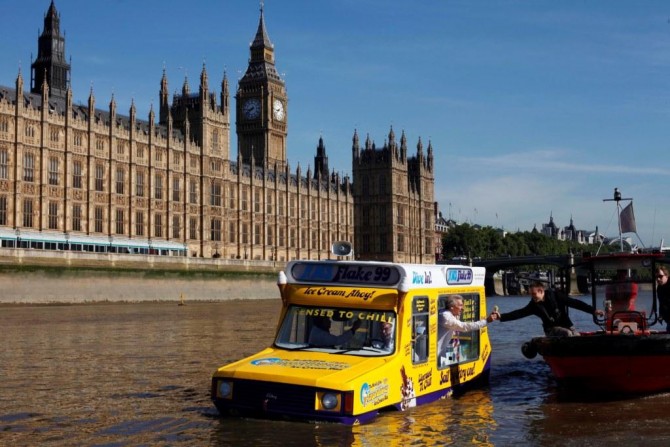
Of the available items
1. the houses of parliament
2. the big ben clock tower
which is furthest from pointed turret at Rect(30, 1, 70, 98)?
the big ben clock tower

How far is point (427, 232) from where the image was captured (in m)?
138

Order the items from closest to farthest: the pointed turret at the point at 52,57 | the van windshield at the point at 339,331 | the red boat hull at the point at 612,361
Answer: the van windshield at the point at 339,331 → the red boat hull at the point at 612,361 → the pointed turret at the point at 52,57

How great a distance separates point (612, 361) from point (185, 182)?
74.4 m

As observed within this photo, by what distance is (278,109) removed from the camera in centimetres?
12719

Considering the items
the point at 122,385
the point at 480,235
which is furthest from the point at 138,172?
the point at 480,235

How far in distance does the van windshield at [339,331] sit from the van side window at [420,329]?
65 centimetres

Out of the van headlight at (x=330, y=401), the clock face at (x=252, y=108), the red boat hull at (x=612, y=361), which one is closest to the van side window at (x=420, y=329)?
the van headlight at (x=330, y=401)

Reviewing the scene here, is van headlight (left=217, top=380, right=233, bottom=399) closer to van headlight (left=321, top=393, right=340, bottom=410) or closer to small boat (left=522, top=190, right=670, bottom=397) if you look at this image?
van headlight (left=321, top=393, right=340, bottom=410)

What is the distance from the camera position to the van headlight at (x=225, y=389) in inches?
Result: 485

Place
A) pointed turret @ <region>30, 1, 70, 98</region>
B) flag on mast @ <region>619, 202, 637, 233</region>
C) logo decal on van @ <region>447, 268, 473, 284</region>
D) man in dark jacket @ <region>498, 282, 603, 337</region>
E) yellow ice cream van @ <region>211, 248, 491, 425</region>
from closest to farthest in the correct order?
yellow ice cream van @ <region>211, 248, 491, 425</region>, logo decal on van @ <region>447, 268, 473, 284</region>, man in dark jacket @ <region>498, 282, 603, 337</region>, flag on mast @ <region>619, 202, 637, 233</region>, pointed turret @ <region>30, 1, 70, 98</region>

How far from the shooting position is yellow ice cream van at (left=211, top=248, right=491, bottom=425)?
11.7 meters

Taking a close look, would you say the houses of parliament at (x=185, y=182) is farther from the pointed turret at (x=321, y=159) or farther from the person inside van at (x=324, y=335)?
the person inside van at (x=324, y=335)

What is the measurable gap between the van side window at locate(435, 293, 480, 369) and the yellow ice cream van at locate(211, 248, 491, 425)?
5 centimetres

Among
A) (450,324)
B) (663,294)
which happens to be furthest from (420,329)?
(663,294)
